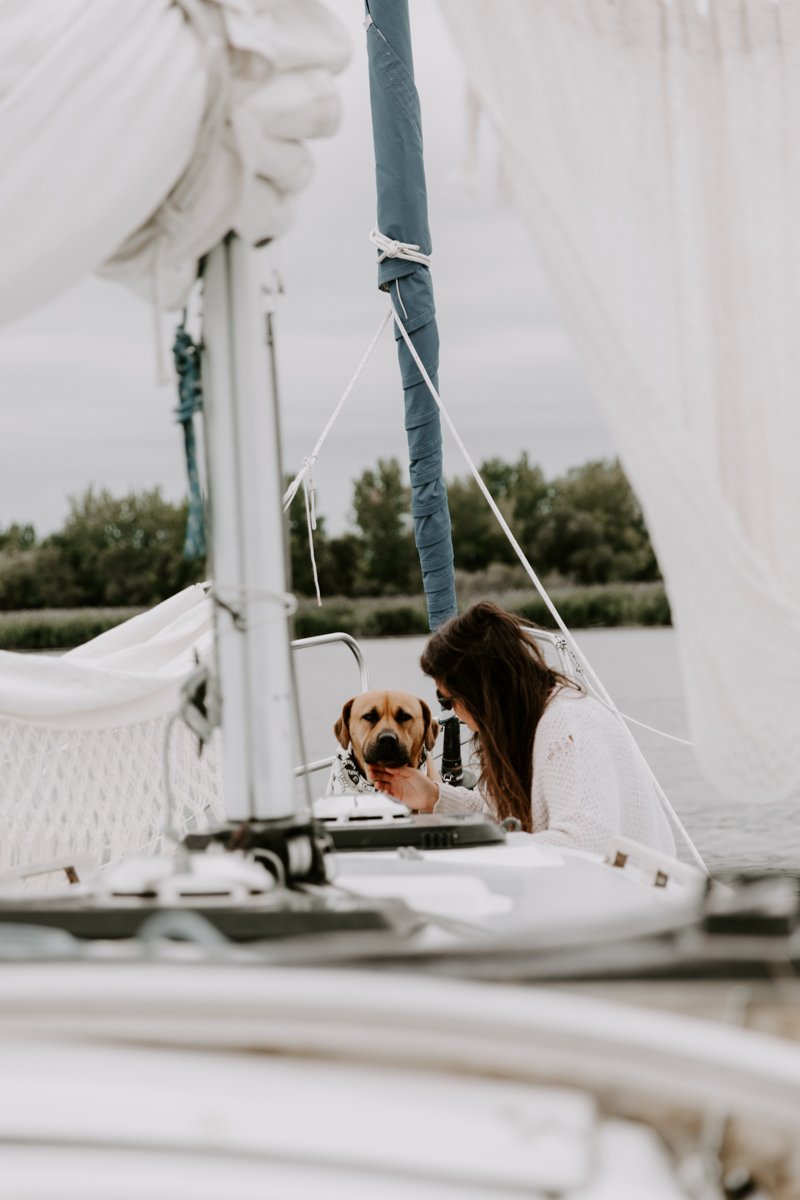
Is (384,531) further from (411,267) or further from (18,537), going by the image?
(411,267)

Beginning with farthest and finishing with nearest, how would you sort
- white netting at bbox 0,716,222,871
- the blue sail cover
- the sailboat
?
the blue sail cover
white netting at bbox 0,716,222,871
the sailboat

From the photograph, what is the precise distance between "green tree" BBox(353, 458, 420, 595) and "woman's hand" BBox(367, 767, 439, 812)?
507 inches

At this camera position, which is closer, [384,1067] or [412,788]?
[384,1067]

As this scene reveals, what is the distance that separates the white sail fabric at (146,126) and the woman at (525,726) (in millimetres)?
1379

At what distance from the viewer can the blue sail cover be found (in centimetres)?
400

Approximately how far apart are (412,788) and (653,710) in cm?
1056

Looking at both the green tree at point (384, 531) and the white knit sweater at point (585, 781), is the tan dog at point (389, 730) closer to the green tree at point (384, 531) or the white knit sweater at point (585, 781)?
the white knit sweater at point (585, 781)

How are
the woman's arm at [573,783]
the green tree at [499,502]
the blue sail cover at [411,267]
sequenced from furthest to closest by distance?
the green tree at [499,502] → the blue sail cover at [411,267] → the woman's arm at [573,783]

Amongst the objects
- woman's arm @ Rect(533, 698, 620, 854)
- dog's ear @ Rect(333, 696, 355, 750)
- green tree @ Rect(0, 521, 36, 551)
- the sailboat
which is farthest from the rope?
green tree @ Rect(0, 521, 36, 551)

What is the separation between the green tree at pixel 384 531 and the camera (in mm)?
17266

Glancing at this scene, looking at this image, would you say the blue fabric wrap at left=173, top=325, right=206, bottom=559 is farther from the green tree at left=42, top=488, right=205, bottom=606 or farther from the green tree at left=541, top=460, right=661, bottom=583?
the green tree at left=541, top=460, right=661, bottom=583

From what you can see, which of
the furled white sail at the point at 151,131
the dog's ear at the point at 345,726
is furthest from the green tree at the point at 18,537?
the furled white sail at the point at 151,131

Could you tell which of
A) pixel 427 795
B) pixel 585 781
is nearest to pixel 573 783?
pixel 585 781

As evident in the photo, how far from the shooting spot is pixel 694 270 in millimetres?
1458
